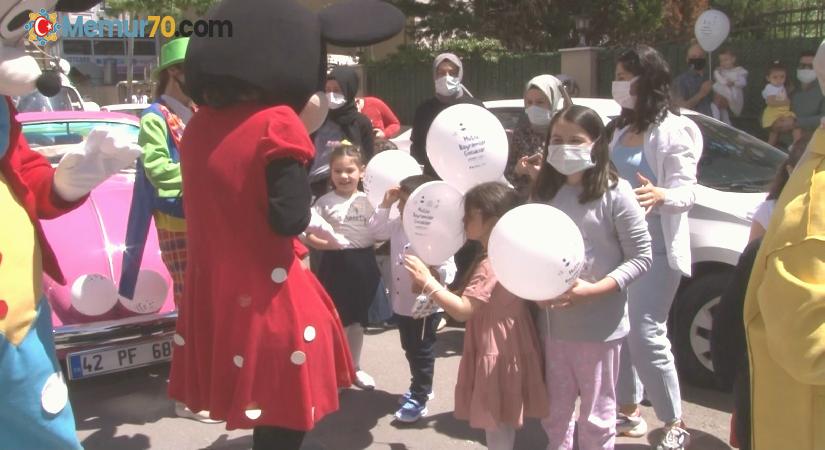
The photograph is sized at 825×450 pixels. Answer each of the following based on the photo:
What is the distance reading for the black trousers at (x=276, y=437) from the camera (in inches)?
119

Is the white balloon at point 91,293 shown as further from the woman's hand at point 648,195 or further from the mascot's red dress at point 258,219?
the woman's hand at point 648,195

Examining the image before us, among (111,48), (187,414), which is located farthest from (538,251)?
(111,48)

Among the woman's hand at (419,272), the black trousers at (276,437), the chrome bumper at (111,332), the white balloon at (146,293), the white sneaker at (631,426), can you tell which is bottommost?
the white sneaker at (631,426)

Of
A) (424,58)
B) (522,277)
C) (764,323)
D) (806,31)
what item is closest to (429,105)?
(522,277)

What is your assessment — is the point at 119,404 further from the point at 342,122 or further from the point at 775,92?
the point at 775,92

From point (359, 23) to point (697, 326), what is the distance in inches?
109

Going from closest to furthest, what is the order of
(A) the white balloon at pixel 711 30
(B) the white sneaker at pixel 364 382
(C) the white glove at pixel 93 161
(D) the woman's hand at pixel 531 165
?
(C) the white glove at pixel 93 161 < (D) the woman's hand at pixel 531 165 < (B) the white sneaker at pixel 364 382 < (A) the white balloon at pixel 711 30

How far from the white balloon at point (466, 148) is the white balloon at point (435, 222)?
18 cm

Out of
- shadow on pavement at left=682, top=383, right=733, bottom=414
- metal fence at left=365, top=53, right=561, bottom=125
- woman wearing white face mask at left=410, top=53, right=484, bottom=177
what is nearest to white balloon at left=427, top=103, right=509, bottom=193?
shadow on pavement at left=682, top=383, right=733, bottom=414

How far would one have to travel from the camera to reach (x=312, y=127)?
10.6 ft

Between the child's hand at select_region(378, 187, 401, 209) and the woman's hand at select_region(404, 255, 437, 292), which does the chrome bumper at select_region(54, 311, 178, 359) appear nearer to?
the child's hand at select_region(378, 187, 401, 209)

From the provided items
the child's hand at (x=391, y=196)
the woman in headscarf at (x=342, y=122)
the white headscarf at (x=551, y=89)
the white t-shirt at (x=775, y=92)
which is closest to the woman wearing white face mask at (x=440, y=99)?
the woman in headscarf at (x=342, y=122)

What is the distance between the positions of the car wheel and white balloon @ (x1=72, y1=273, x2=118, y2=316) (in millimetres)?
3021

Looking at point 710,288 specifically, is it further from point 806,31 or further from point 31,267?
point 806,31
